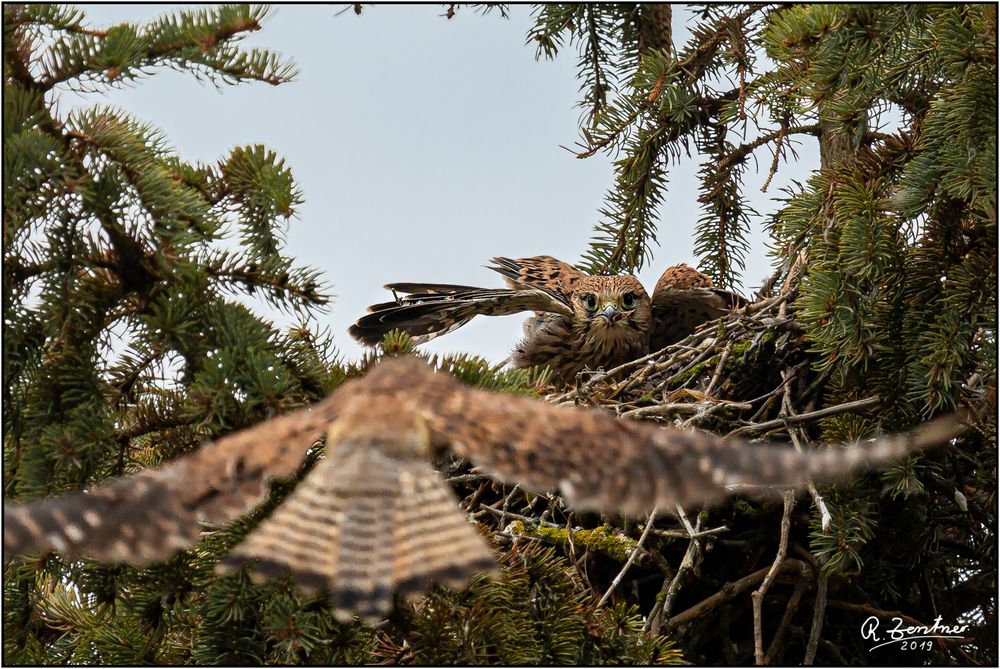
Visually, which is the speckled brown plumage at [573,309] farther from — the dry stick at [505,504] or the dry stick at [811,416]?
the dry stick at [811,416]

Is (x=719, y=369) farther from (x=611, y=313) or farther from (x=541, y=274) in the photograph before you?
(x=541, y=274)

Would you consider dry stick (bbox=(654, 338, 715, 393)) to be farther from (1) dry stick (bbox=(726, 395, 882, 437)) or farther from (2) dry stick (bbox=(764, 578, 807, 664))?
(2) dry stick (bbox=(764, 578, 807, 664))

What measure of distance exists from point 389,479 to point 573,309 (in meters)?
3.53

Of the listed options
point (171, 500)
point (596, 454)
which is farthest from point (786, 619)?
point (171, 500)

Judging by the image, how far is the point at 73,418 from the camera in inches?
89.3

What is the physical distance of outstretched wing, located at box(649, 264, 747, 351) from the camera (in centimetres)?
525

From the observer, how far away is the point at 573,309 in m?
5.52

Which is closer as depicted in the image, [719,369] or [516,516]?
[516,516]

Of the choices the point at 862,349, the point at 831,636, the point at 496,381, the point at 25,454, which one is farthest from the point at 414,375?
the point at 831,636

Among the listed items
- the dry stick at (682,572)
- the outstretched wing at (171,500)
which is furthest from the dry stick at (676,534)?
the outstretched wing at (171,500)

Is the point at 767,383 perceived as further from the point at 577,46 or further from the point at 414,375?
the point at 414,375

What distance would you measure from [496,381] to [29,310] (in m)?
1.05
